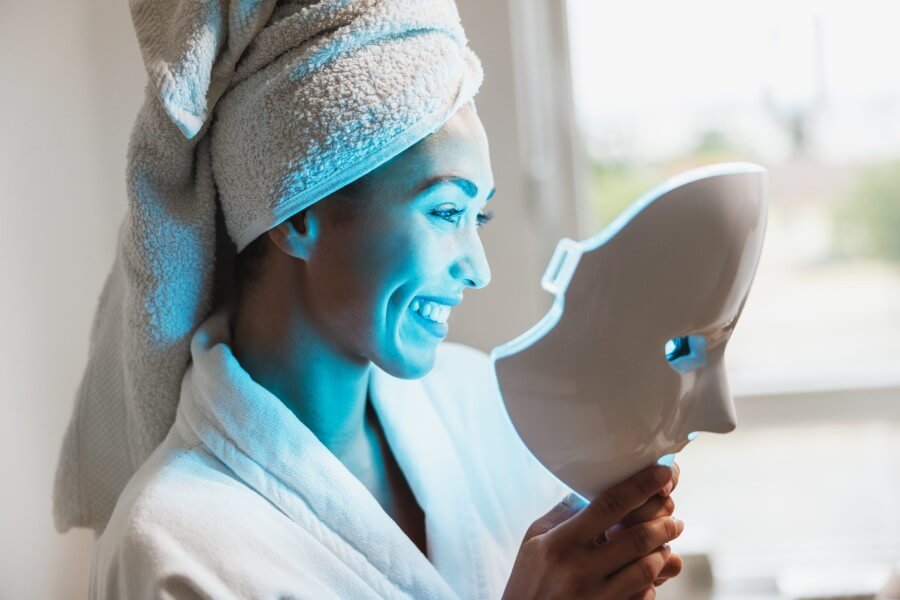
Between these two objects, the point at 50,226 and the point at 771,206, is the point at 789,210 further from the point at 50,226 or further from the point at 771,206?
the point at 50,226

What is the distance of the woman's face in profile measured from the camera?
80cm

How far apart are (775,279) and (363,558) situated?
903 mm

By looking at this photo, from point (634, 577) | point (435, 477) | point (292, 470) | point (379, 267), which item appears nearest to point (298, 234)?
point (379, 267)

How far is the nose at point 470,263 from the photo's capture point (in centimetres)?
83

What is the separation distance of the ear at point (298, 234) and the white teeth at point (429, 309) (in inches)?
4.3

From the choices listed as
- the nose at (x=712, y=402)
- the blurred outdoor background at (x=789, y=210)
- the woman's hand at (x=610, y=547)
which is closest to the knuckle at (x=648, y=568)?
the woman's hand at (x=610, y=547)

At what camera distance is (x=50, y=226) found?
1029 mm

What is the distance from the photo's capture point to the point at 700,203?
62 centimetres

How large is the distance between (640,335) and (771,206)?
2.80 feet

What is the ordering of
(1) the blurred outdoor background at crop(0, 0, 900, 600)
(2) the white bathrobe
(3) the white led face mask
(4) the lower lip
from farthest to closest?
(1) the blurred outdoor background at crop(0, 0, 900, 600)
(4) the lower lip
(2) the white bathrobe
(3) the white led face mask

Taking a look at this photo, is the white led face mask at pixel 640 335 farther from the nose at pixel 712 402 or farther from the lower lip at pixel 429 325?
the lower lip at pixel 429 325

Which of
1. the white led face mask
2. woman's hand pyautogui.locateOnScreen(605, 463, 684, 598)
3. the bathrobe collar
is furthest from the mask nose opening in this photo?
the bathrobe collar

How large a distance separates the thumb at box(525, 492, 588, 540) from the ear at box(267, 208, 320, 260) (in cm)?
32

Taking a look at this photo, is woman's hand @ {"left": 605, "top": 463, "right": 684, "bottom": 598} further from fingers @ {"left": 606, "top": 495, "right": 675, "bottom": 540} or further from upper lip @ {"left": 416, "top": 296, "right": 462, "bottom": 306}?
upper lip @ {"left": 416, "top": 296, "right": 462, "bottom": 306}
